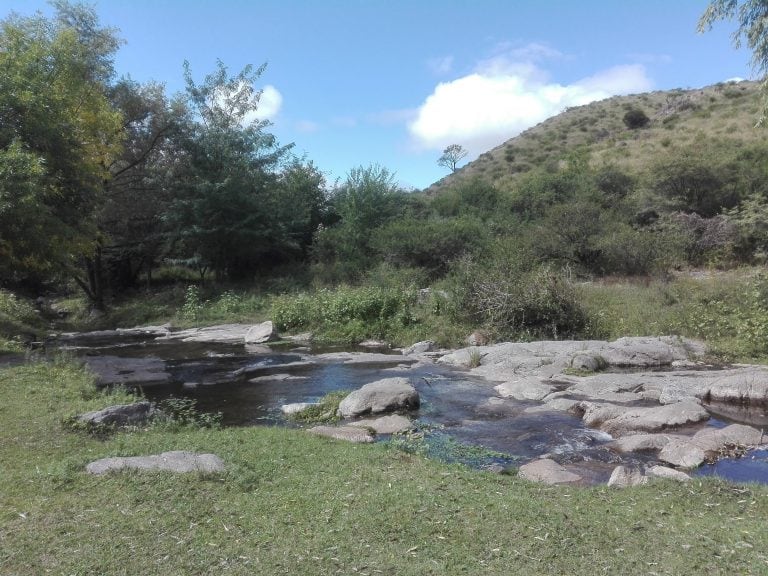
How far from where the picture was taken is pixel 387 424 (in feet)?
32.8

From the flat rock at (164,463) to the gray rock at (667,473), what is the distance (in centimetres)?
534

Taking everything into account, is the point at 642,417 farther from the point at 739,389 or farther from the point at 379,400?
the point at 379,400

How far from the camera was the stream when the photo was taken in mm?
8492

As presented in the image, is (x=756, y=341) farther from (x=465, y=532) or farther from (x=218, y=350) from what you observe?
(x=218, y=350)

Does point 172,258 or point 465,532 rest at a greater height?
point 172,258

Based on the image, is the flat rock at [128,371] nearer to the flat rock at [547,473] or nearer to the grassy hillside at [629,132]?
the flat rock at [547,473]

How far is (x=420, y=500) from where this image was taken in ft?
18.3

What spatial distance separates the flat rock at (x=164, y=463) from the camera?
6.17 m

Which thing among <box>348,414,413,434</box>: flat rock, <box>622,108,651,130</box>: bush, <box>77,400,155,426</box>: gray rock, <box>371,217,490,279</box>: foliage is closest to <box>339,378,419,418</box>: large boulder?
<box>348,414,413,434</box>: flat rock

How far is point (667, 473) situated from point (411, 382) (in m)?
7.02

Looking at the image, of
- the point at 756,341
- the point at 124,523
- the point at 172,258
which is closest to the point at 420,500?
the point at 124,523

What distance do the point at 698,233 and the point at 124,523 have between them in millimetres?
27264

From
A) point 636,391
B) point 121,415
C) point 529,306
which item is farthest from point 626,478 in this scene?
point 529,306

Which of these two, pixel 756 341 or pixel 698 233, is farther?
pixel 698 233
